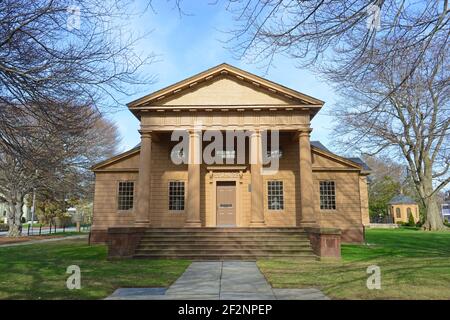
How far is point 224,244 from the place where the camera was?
647 inches

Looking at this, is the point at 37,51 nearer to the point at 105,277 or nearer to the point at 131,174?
the point at 105,277

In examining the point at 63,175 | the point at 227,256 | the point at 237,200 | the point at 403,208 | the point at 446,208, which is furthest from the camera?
the point at 446,208

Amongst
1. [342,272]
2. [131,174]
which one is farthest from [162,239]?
[342,272]

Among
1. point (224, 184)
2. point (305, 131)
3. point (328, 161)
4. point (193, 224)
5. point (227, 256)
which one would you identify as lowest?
point (227, 256)

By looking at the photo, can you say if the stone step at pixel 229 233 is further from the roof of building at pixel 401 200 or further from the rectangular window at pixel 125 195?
the roof of building at pixel 401 200

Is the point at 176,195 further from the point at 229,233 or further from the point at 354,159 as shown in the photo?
A: the point at 354,159

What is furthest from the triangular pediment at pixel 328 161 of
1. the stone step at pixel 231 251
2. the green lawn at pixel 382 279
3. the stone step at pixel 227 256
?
the green lawn at pixel 382 279

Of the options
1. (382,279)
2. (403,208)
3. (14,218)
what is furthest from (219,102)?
(403,208)

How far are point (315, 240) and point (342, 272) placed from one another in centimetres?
509

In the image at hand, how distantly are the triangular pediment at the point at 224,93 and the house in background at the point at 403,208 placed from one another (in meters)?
54.0

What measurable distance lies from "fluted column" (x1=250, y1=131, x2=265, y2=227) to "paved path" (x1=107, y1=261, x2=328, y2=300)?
7338 mm

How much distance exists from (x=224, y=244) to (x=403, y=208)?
58.9 metres

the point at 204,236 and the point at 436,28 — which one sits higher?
the point at 436,28
